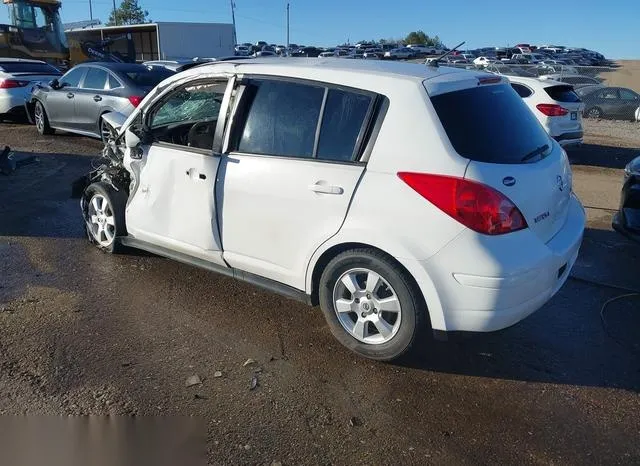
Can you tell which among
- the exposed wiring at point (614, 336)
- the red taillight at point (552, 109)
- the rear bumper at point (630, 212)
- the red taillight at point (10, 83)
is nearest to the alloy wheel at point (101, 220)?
the exposed wiring at point (614, 336)

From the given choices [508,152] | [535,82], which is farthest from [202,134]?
[535,82]

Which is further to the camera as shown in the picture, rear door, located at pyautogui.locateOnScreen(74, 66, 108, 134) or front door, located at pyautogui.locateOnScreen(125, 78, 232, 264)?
rear door, located at pyautogui.locateOnScreen(74, 66, 108, 134)

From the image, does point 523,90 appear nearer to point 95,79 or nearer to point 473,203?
point 95,79

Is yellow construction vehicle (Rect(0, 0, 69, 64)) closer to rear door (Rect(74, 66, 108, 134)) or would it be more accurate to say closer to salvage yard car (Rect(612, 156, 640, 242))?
rear door (Rect(74, 66, 108, 134))

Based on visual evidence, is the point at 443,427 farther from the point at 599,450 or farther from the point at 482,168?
the point at 482,168

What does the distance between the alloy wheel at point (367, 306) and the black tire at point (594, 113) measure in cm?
1848

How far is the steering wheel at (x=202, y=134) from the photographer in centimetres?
466

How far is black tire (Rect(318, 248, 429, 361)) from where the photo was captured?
3.42 m

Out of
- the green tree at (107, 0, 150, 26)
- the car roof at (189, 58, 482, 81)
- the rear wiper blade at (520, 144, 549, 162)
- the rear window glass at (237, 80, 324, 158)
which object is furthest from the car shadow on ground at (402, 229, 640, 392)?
the green tree at (107, 0, 150, 26)

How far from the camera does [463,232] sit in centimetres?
321

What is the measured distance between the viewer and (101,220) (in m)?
5.34

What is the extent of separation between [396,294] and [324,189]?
0.77 m

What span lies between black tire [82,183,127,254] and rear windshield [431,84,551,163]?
Answer: 9.75 ft

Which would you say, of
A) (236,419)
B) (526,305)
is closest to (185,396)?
(236,419)
